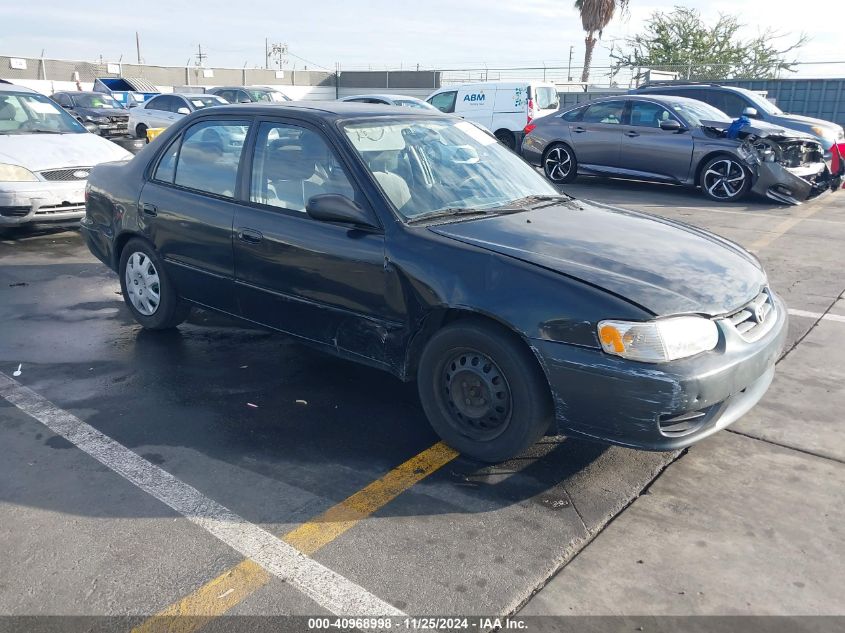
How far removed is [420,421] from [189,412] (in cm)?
129

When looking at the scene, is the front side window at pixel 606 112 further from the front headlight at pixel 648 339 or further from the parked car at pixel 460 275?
the front headlight at pixel 648 339

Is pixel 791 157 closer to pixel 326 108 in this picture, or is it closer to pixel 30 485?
pixel 326 108

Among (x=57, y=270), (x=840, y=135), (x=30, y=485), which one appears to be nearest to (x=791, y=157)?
(x=840, y=135)

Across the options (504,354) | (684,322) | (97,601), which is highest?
(684,322)

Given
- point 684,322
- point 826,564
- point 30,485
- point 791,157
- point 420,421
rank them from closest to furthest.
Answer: point 826,564 < point 684,322 < point 30,485 < point 420,421 < point 791,157

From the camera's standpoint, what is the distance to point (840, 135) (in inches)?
507

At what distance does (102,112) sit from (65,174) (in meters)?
17.3

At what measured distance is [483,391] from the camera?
3.57 m

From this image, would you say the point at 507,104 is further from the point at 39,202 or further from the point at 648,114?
the point at 39,202

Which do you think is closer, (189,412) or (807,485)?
(807,485)

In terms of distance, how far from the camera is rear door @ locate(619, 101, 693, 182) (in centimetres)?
1189

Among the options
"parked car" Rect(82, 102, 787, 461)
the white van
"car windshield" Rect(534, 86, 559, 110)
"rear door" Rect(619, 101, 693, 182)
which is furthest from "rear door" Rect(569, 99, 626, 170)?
"parked car" Rect(82, 102, 787, 461)

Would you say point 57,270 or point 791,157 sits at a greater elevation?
point 791,157

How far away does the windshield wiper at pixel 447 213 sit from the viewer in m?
3.89
